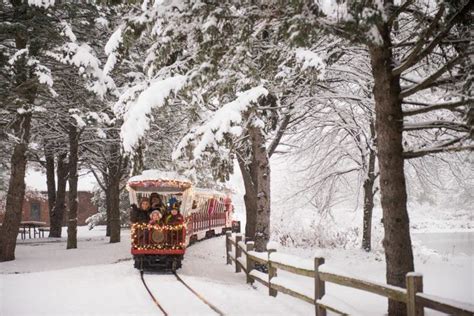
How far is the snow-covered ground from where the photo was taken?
30.7 ft

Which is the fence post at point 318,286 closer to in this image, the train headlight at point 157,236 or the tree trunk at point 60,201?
the train headlight at point 157,236

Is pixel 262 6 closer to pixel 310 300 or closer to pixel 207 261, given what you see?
pixel 310 300

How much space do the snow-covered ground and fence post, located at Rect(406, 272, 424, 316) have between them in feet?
6.43

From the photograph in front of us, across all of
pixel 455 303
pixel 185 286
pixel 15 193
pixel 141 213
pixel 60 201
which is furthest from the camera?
pixel 60 201

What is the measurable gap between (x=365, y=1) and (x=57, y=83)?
16.6m

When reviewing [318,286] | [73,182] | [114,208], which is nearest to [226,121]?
[318,286]

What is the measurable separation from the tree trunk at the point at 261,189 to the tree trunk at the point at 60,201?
18.2 metres

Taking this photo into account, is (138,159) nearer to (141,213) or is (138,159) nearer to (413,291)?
(141,213)

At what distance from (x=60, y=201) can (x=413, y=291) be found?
86.5 ft

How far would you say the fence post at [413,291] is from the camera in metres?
5.92

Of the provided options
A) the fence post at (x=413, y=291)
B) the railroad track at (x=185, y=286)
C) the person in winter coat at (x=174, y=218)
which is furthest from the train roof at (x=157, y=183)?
the fence post at (x=413, y=291)

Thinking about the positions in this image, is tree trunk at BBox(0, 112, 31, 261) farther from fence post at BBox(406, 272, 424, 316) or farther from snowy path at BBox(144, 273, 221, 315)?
fence post at BBox(406, 272, 424, 316)

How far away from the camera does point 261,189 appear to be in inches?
560

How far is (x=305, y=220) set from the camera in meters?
25.1
